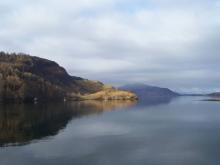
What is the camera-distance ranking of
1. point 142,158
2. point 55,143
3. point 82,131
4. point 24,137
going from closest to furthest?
point 142,158 < point 55,143 < point 24,137 < point 82,131

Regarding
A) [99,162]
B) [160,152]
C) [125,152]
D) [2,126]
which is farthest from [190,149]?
[2,126]

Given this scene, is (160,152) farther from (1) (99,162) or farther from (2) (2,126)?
(2) (2,126)

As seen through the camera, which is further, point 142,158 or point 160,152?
point 160,152

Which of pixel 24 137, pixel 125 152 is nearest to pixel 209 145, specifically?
pixel 125 152

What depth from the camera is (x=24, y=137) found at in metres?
86.5

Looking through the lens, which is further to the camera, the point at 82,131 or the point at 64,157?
the point at 82,131

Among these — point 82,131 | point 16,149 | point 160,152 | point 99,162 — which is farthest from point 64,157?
point 82,131

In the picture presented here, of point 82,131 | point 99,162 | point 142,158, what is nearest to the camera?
point 99,162

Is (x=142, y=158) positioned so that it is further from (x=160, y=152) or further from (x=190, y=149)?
(x=190, y=149)

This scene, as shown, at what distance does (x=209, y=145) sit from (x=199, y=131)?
81.1 ft

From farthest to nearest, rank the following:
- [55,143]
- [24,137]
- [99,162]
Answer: [24,137] < [55,143] < [99,162]

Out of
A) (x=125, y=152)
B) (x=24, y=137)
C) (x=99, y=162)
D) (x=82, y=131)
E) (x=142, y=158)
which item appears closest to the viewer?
(x=99, y=162)

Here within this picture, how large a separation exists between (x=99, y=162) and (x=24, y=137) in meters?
31.8

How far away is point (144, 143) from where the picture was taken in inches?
3184
